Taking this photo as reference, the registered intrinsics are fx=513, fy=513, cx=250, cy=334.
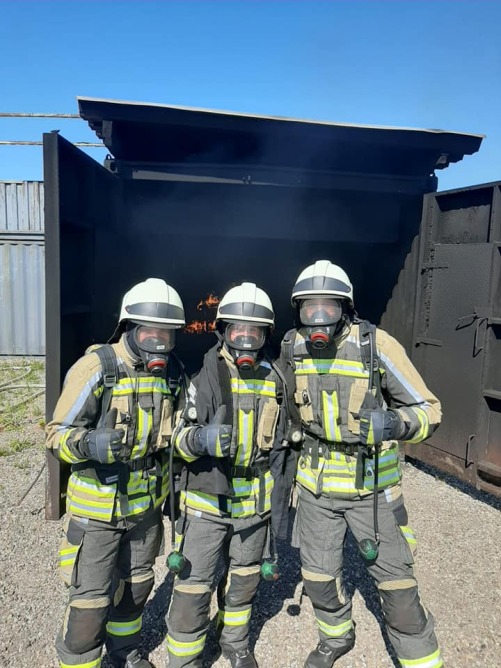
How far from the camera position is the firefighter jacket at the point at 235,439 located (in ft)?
8.91

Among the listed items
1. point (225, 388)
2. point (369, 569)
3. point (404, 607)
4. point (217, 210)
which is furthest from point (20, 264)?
point (404, 607)

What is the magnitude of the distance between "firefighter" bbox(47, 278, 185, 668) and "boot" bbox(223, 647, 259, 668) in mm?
462

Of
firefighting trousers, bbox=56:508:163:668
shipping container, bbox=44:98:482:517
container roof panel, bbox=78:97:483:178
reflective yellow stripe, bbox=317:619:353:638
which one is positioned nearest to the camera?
firefighting trousers, bbox=56:508:163:668

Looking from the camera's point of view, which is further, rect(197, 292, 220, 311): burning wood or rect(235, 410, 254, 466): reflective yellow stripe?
rect(197, 292, 220, 311): burning wood

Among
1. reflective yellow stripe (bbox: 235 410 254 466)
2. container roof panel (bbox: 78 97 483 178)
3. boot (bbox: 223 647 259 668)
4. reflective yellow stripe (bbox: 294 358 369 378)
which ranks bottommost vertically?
boot (bbox: 223 647 259 668)

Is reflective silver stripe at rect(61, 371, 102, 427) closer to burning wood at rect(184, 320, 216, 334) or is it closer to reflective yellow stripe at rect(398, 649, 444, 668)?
reflective yellow stripe at rect(398, 649, 444, 668)

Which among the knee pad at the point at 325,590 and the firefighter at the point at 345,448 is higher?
the firefighter at the point at 345,448

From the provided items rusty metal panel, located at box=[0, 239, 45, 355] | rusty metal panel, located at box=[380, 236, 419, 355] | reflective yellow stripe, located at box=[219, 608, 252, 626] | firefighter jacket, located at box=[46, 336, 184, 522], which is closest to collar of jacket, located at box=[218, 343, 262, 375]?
firefighter jacket, located at box=[46, 336, 184, 522]

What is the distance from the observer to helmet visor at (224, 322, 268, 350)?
2.68 m

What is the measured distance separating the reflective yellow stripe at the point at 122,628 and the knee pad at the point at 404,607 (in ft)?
4.43

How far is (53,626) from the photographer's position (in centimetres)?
312

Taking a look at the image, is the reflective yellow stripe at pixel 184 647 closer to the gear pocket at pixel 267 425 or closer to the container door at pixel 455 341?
the gear pocket at pixel 267 425

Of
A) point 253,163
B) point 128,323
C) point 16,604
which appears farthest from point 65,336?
point 253,163

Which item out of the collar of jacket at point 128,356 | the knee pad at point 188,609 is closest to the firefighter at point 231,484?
the knee pad at point 188,609
